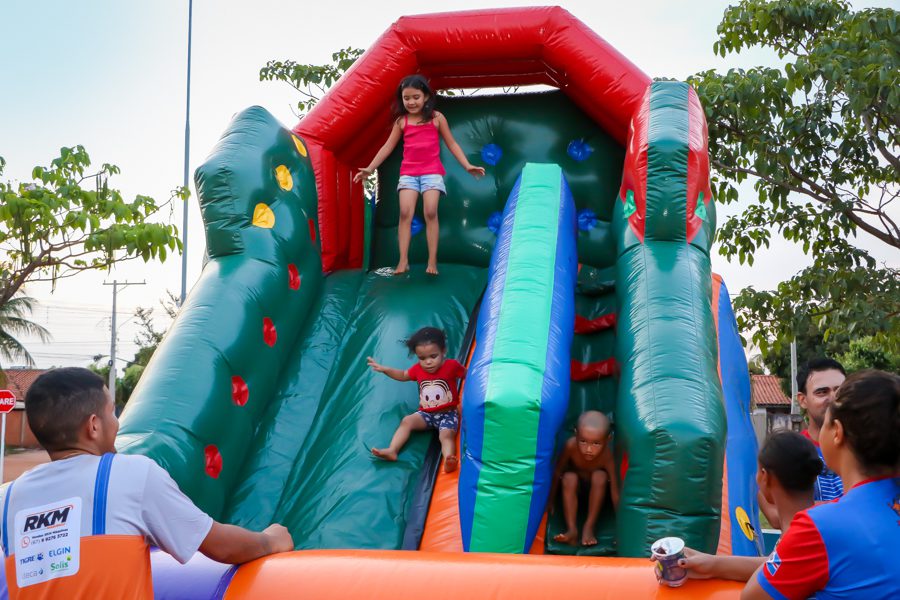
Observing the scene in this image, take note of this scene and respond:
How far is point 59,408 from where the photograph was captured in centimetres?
191

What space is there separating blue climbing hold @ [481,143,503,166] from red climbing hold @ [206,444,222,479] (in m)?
2.41

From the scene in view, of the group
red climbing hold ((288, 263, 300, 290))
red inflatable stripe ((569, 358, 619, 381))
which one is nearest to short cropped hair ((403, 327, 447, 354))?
red inflatable stripe ((569, 358, 619, 381))

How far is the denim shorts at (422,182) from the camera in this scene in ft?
16.3

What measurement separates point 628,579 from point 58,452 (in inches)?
51.1

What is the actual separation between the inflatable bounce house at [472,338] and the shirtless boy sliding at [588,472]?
71mm

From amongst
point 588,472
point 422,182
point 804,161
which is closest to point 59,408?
point 588,472

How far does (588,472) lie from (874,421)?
197cm

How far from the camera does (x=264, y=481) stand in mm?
3930

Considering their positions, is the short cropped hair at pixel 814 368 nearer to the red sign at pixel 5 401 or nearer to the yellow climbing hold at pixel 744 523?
the yellow climbing hold at pixel 744 523

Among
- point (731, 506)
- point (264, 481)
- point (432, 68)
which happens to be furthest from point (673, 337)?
point (432, 68)

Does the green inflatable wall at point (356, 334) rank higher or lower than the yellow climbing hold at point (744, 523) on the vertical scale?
higher

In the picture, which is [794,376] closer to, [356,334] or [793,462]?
[356,334]

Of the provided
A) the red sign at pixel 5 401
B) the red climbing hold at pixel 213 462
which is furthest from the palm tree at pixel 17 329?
the red climbing hold at pixel 213 462

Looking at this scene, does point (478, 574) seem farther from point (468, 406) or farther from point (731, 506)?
point (731, 506)
